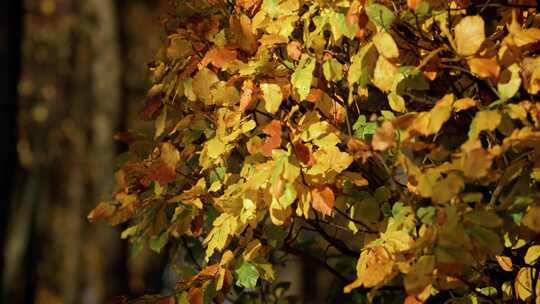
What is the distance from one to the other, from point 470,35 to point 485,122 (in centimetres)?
22

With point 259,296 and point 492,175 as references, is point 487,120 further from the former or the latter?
point 259,296

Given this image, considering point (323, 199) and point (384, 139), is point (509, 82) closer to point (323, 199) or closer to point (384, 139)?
point (384, 139)

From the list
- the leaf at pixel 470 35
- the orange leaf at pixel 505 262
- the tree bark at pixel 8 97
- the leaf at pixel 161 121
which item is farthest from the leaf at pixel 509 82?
the tree bark at pixel 8 97

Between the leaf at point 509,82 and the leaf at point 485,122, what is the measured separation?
0.06 metres

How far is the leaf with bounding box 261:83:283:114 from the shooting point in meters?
2.31

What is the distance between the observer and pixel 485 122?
1.95 meters

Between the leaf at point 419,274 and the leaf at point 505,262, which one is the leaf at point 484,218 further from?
the leaf at point 505,262

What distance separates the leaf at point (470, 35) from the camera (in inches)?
76.4

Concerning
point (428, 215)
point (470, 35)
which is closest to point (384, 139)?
point (428, 215)

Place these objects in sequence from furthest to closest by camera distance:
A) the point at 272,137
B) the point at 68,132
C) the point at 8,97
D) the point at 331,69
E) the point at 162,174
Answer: the point at 68,132, the point at 8,97, the point at 162,174, the point at 331,69, the point at 272,137

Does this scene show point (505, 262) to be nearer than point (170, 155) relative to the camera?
Yes

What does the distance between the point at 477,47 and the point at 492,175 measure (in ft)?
1.08

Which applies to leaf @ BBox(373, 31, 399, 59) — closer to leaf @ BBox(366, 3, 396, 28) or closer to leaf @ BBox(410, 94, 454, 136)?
leaf @ BBox(366, 3, 396, 28)

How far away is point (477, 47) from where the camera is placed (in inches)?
77.3
